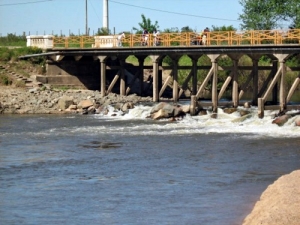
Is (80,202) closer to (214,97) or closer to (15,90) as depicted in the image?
(214,97)

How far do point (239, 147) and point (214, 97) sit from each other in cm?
1233

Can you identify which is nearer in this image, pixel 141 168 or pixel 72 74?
pixel 141 168

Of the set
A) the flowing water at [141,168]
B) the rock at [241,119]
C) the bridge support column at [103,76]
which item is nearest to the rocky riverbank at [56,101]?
the bridge support column at [103,76]

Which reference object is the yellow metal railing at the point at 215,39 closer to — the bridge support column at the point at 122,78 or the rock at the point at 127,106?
the bridge support column at the point at 122,78

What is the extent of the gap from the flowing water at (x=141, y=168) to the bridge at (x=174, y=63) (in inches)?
133

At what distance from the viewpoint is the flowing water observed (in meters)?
20.0

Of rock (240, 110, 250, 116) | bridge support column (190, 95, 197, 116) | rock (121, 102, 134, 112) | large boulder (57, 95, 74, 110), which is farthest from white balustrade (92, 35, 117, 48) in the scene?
rock (240, 110, 250, 116)

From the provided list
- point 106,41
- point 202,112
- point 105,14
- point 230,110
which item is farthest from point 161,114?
point 105,14

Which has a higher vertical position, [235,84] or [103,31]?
[103,31]

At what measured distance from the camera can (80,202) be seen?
21.1m

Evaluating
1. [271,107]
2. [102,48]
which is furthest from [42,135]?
[102,48]

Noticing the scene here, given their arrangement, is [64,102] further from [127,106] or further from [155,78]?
[155,78]

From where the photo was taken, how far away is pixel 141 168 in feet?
87.0

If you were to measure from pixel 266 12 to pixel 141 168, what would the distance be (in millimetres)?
50626
